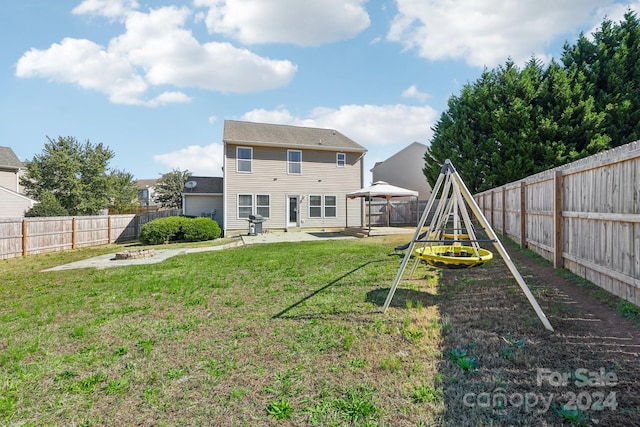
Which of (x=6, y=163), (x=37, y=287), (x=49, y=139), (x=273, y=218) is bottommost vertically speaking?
(x=37, y=287)

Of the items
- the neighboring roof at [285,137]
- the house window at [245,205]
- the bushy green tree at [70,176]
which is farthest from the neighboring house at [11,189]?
the neighboring roof at [285,137]

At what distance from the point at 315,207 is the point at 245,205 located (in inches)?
166

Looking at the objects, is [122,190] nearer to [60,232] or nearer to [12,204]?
[12,204]

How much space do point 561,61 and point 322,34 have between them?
46.5ft

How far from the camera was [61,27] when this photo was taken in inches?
354

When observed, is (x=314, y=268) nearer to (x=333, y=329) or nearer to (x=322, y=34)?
(x=333, y=329)

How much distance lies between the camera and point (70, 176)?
21703 mm

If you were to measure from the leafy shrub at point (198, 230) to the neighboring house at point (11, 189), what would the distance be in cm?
1261

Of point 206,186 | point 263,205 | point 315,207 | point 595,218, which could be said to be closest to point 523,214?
point 595,218

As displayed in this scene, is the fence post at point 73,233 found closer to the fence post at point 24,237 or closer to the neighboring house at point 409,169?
the fence post at point 24,237

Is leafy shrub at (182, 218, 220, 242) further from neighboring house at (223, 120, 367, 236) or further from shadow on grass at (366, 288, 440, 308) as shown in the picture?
shadow on grass at (366, 288, 440, 308)

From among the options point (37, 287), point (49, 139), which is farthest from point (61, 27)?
point (49, 139)

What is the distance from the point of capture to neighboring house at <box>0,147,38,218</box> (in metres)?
19.7

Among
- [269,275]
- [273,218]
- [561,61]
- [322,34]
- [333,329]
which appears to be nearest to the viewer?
[333,329]
